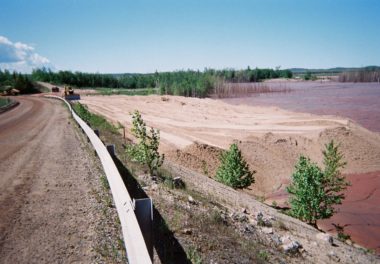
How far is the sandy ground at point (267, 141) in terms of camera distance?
27000 mm

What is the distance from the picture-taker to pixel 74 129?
18688mm

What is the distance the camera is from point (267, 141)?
3500cm

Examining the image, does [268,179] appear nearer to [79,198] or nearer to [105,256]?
[79,198]

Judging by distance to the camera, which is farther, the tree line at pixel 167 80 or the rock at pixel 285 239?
the tree line at pixel 167 80

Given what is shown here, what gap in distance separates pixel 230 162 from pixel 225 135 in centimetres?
1552

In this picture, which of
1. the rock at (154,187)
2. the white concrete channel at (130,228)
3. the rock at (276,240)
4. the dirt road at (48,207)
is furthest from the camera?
the rock at (276,240)

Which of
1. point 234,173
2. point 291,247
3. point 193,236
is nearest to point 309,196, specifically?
point 234,173

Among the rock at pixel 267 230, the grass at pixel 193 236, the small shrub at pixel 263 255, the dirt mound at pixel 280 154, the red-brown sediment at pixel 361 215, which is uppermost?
the grass at pixel 193 236

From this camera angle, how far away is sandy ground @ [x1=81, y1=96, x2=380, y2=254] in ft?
88.6

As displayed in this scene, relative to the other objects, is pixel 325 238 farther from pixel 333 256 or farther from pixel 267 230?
pixel 267 230

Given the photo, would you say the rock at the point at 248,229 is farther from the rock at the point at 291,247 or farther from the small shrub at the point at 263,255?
the small shrub at the point at 263,255

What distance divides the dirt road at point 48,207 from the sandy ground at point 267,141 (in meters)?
15.3

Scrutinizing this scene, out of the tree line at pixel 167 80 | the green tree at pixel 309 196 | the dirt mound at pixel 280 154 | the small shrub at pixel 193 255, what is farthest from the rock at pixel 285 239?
the tree line at pixel 167 80

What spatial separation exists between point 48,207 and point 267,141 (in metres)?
30.6
